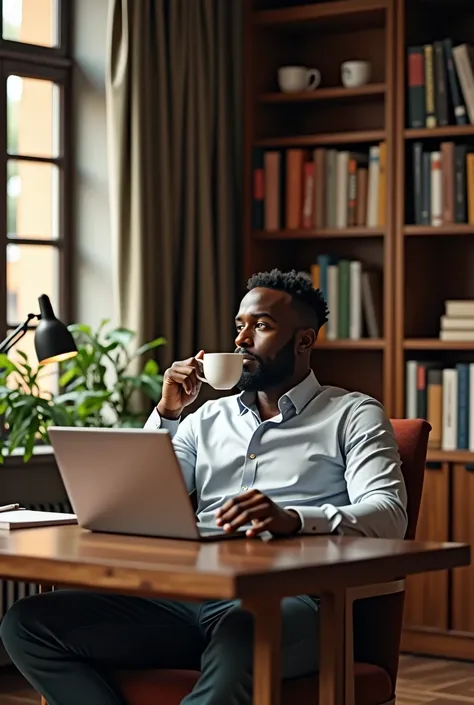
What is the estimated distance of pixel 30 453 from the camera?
13.6ft

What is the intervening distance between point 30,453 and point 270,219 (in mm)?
1403

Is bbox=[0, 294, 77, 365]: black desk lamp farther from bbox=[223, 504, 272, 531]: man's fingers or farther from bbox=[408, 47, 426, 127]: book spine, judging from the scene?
bbox=[408, 47, 426, 127]: book spine

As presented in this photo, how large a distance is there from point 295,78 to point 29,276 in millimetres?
1261

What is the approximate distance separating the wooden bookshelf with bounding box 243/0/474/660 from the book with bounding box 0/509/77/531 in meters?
2.12

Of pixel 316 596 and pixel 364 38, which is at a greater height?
pixel 364 38

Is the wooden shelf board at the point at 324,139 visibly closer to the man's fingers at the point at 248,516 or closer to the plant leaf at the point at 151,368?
the plant leaf at the point at 151,368

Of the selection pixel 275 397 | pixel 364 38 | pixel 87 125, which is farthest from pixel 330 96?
pixel 275 397

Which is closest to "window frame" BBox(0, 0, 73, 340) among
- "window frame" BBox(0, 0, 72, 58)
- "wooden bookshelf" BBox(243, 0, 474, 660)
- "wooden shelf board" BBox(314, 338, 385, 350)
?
"window frame" BBox(0, 0, 72, 58)

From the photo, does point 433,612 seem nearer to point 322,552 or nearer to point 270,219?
point 270,219

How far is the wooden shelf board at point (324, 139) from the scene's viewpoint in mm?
4754

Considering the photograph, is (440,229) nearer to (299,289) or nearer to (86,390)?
(86,390)

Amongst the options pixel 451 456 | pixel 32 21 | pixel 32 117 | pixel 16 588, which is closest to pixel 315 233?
pixel 451 456

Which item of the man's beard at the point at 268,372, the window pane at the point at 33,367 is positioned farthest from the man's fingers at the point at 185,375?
the window pane at the point at 33,367

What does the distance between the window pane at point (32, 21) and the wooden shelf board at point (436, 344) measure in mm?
1719
